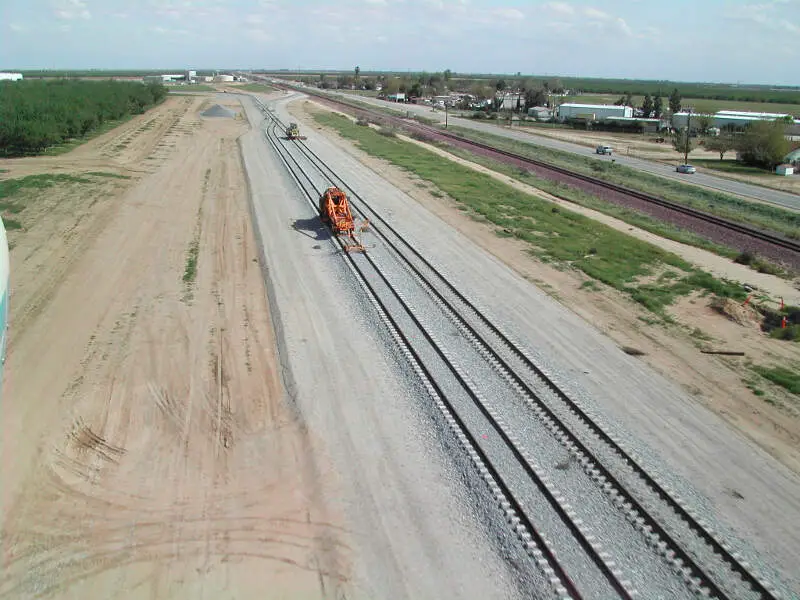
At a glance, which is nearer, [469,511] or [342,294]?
[469,511]

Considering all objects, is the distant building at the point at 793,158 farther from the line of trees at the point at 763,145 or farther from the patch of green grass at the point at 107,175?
the patch of green grass at the point at 107,175

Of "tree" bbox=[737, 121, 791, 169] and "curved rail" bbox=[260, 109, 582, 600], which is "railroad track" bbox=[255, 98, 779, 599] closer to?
"curved rail" bbox=[260, 109, 582, 600]

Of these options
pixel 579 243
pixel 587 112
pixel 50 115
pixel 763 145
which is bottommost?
pixel 579 243

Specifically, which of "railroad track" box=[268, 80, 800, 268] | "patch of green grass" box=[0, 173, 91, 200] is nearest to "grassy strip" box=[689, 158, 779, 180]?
"railroad track" box=[268, 80, 800, 268]

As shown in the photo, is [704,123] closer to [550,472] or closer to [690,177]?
[690,177]

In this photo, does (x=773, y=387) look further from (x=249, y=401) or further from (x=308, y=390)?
(x=249, y=401)

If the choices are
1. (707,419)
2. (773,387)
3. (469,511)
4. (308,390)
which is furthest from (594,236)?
(469,511)

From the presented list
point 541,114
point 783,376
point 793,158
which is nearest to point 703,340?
point 783,376
